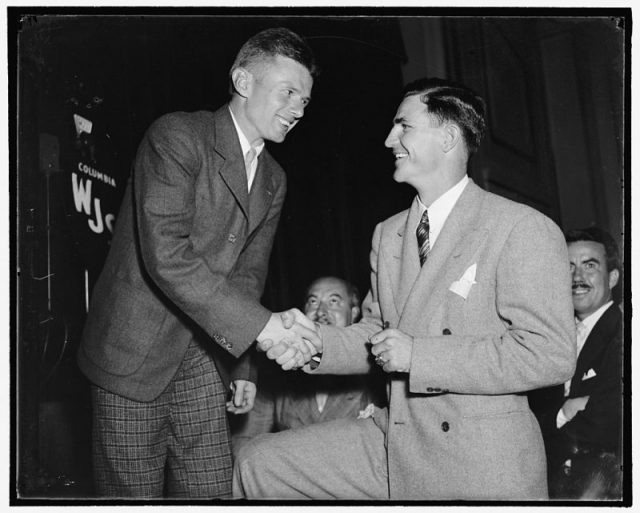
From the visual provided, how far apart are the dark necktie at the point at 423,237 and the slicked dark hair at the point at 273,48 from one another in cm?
82

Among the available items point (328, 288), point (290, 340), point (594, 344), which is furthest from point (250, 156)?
point (594, 344)

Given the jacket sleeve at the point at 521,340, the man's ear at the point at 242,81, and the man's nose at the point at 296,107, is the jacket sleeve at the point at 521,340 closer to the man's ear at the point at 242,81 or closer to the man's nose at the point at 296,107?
the man's nose at the point at 296,107

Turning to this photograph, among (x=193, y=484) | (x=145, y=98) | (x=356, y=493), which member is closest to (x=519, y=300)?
(x=356, y=493)

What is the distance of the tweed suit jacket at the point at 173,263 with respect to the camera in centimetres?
236

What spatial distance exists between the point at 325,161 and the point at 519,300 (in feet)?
6.89

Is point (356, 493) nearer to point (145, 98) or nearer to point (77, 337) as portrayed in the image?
point (77, 337)

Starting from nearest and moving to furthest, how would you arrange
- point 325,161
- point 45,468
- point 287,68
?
point 45,468, point 287,68, point 325,161

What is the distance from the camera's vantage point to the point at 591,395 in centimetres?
280

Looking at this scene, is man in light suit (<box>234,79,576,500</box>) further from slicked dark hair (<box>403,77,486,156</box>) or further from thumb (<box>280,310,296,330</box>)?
thumb (<box>280,310,296,330</box>)

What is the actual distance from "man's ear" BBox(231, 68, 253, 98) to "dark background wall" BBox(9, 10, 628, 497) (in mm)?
140

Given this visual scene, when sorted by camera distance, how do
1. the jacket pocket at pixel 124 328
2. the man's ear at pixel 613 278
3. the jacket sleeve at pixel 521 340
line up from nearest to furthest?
the jacket sleeve at pixel 521 340, the jacket pocket at pixel 124 328, the man's ear at pixel 613 278

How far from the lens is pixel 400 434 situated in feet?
7.36

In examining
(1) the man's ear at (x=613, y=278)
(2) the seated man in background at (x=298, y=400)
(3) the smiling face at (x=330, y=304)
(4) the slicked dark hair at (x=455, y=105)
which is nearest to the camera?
(4) the slicked dark hair at (x=455, y=105)

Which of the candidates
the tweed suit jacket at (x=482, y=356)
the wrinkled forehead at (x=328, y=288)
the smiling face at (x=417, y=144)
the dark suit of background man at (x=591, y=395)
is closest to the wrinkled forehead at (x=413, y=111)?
the smiling face at (x=417, y=144)
